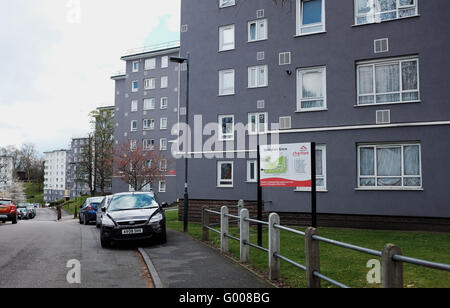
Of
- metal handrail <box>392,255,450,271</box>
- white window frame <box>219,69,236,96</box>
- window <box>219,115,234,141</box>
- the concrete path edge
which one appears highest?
white window frame <box>219,69,236,96</box>

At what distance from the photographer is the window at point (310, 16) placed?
62.0 feet

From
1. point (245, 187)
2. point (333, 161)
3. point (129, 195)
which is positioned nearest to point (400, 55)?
point (333, 161)

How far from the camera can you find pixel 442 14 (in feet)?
53.4

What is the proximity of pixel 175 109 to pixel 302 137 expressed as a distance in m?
37.5

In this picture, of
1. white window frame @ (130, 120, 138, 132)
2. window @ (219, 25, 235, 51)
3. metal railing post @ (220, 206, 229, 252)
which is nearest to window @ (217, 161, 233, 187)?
window @ (219, 25, 235, 51)

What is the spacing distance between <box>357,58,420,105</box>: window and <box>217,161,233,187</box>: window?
816 centimetres

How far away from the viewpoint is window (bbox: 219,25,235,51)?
23438 millimetres

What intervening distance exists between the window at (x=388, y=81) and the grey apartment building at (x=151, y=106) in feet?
124

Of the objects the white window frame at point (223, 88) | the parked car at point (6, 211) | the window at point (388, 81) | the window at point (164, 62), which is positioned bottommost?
the parked car at point (6, 211)

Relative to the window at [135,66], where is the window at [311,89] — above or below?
below

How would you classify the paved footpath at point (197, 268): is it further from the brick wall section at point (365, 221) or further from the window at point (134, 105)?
the window at point (134, 105)

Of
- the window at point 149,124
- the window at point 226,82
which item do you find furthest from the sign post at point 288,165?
the window at point 149,124

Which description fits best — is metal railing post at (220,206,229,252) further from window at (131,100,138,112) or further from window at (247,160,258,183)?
window at (131,100,138,112)
